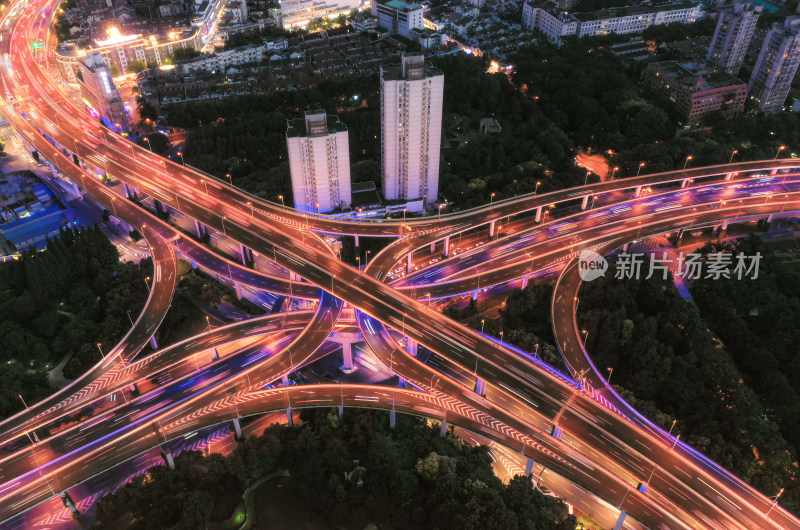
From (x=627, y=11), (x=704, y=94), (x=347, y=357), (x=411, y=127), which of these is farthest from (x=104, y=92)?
(x=627, y=11)

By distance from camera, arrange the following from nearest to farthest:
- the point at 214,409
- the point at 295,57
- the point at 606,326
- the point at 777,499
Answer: the point at 777,499 → the point at 214,409 → the point at 606,326 → the point at 295,57

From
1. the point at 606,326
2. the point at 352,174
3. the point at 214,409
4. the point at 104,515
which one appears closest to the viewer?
the point at 104,515

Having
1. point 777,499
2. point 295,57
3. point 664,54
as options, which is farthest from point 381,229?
point 664,54

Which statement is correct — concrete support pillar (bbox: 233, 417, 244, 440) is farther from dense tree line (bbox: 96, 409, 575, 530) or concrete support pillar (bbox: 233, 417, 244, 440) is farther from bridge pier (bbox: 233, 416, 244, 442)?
→ dense tree line (bbox: 96, 409, 575, 530)

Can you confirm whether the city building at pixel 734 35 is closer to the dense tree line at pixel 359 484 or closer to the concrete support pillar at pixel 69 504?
the dense tree line at pixel 359 484

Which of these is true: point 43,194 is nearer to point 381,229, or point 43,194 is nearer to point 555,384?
point 381,229

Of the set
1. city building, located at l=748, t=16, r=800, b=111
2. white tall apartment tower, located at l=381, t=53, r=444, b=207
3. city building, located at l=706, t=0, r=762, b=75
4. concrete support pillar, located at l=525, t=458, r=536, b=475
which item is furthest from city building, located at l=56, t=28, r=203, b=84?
city building, located at l=748, t=16, r=800, b=111
